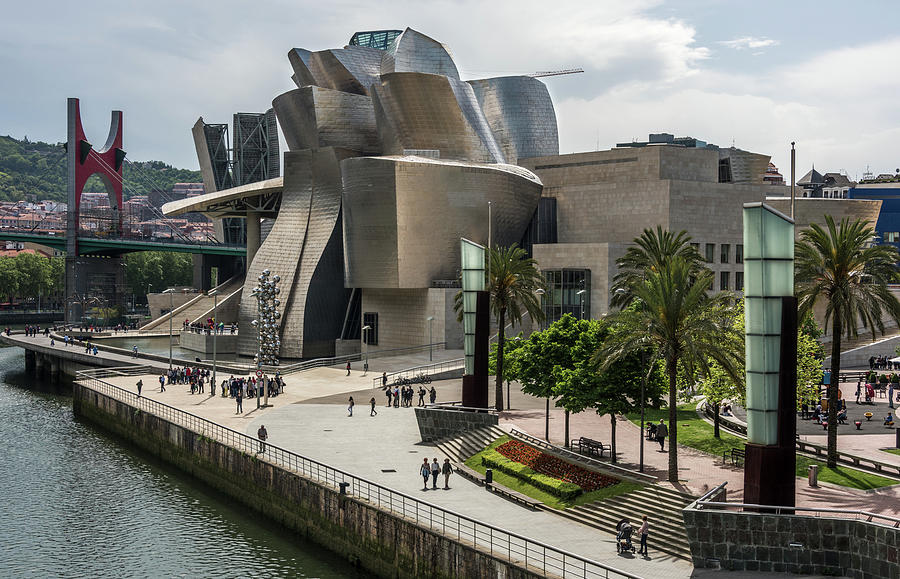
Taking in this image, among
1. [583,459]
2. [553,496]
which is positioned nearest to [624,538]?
[553,496]

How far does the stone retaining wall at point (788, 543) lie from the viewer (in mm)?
21688

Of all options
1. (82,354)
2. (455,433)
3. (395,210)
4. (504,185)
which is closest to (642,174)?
(504,185)

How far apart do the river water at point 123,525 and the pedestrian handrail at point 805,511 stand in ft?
39.3

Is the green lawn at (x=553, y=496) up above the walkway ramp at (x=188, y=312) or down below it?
below

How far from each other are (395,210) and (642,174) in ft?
64.6

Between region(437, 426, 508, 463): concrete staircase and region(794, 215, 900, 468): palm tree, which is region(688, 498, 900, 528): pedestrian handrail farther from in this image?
region(437, 426, 508, 463): concrete staircase

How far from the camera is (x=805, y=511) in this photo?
74.9 ft

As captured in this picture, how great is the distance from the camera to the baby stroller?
2433 cm

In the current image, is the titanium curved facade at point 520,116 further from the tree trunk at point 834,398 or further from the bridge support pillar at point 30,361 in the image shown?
the tree trunk at point 834,398

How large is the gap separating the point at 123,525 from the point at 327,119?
48.1 metres

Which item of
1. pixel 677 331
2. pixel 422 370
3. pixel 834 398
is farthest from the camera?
pixel 422 370

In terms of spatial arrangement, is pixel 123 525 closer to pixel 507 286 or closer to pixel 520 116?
pixel 507 286

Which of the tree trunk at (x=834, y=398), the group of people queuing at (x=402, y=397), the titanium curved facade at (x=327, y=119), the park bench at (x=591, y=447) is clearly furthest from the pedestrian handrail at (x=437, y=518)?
the titanium curved facade at (x=327, y=119)

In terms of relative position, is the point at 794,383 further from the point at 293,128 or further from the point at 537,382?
the point at 293,128
